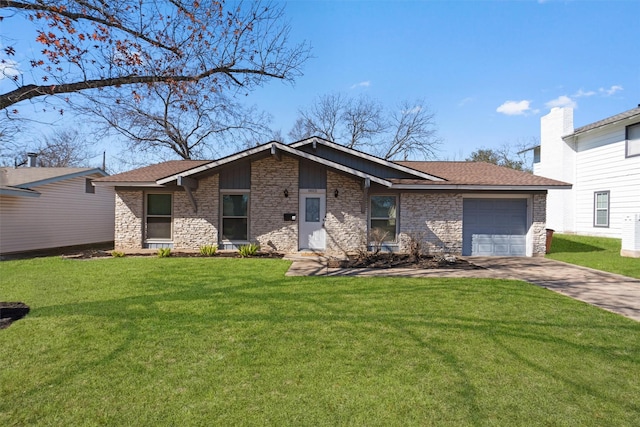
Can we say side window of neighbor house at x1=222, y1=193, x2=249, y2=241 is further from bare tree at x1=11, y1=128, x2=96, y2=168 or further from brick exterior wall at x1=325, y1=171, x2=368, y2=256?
bare tree at x1=11, y1=128, x2=96, y2=168

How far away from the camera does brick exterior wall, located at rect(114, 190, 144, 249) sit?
12047 mm

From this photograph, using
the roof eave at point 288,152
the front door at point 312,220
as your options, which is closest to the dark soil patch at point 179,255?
the front door at point 312,220

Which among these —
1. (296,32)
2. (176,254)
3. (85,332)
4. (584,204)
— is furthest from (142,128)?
(584,204)

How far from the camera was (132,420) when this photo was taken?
2.49 meters

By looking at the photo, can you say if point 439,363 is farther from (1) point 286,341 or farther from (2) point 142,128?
(2) point 142,128

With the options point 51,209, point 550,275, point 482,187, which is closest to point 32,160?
point 51,209

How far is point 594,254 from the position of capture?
1165 cm

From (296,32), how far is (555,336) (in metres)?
7.65

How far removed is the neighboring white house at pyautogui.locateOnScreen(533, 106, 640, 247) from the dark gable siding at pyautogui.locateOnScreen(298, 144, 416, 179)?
317 inches

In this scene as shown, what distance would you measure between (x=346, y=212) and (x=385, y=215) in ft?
4.68

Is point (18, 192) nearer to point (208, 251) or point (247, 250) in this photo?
point (208, 251)

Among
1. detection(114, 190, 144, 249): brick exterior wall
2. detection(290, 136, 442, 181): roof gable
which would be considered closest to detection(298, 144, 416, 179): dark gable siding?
detection(290, 136, 442, 181): roof gable

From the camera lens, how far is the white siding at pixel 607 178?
1323cm

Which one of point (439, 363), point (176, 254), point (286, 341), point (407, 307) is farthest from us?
point (176, 254)
